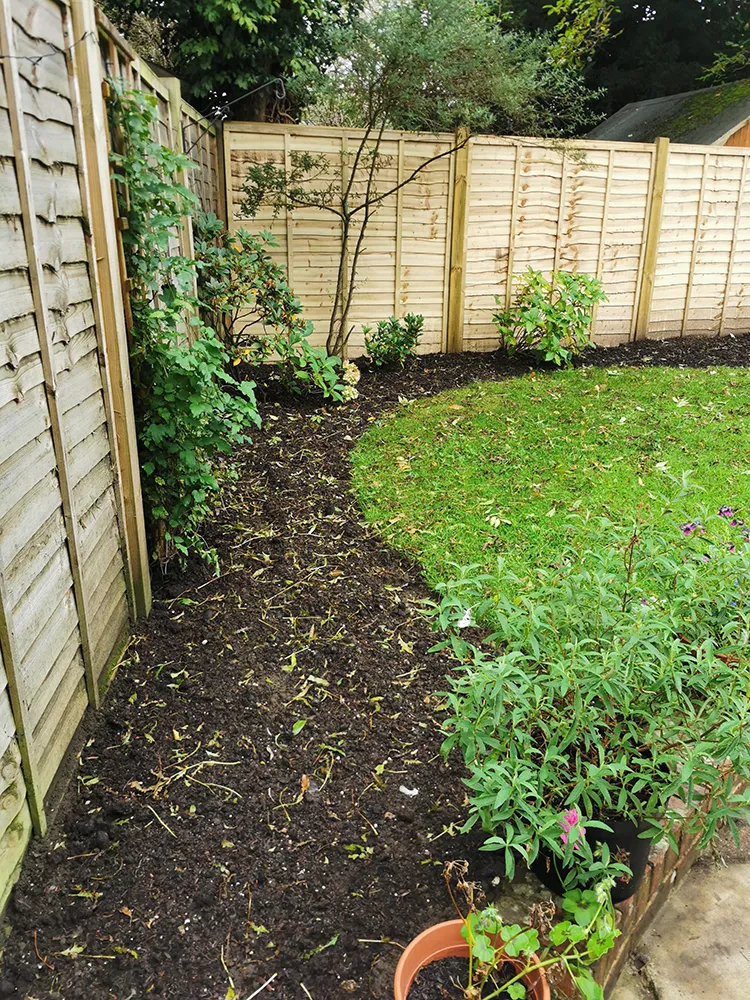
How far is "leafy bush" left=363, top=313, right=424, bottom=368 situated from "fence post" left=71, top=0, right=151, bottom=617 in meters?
3.99

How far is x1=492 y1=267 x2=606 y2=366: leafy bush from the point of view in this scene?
6.97 meters

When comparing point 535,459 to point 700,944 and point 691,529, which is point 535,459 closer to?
point 691,529

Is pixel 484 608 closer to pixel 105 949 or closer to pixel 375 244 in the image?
pixel 105 949

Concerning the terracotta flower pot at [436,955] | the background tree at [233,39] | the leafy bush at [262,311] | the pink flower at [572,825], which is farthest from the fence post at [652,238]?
the terracotta flower pot at [436,955]

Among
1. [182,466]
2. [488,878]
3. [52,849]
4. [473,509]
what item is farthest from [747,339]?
[52,849]

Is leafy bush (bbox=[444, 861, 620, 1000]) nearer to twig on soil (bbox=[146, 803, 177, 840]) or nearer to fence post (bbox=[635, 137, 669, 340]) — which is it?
twig on soil (bbox=[146, 803, 177, 840])

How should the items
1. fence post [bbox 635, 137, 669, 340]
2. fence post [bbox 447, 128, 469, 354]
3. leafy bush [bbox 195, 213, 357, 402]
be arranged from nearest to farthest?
1. leafy bush [bbox 195, 213, 357, 402]
2. fence post [bbox 447, 128, 469, 354]
3. fence post [bbox 635, 137, 669, 340]

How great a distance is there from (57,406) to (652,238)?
743cm

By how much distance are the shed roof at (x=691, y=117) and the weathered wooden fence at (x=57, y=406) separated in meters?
10.1

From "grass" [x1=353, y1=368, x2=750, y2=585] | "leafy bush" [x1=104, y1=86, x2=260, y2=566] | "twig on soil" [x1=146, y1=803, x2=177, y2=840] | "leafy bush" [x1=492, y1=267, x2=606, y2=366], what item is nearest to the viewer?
"twig on soil" [x1=146, y1=803, x2=177, y2=840]

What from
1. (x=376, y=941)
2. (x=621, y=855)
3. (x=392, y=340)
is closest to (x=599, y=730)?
(x=621, y=855)

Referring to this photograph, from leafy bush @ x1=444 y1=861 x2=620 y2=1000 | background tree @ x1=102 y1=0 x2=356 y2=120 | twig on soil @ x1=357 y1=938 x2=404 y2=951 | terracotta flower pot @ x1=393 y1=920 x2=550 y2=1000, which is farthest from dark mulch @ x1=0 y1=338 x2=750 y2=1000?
background tree @ x1=102 y1=0 x2=356 y2=120

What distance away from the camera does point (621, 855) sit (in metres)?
1.79

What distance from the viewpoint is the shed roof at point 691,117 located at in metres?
10.4
